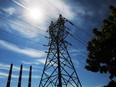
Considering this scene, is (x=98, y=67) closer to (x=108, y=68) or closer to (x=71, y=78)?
(x=108, y=68)

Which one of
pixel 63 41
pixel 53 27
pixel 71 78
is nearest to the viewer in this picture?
pixel 71 78

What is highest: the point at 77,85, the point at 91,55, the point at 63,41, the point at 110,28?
the point at 63,41

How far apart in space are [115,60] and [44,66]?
9.28 m

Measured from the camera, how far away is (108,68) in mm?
17656

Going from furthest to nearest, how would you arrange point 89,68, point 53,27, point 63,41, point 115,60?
point 53,27
point 63,41
point 89,68
point 115,60

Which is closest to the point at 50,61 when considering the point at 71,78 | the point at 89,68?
the point at 71,78

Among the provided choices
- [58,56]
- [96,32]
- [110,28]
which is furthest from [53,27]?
[110,28]

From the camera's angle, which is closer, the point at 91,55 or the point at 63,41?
the point at 91,55

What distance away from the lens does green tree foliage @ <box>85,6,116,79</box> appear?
17.5 meters

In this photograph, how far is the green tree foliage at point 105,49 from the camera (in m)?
17.5

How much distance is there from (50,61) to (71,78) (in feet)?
11.8

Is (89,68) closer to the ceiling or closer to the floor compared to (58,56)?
closer to the floor

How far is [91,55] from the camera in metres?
18.9

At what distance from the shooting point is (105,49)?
1777 centimetres
